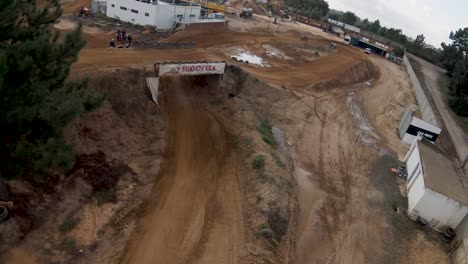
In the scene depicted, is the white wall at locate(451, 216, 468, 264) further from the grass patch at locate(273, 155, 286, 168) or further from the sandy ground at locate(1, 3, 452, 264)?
the grass patch at locate(273, 155, 286, 168)

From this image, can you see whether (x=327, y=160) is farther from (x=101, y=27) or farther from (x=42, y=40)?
(x=101, y=27)

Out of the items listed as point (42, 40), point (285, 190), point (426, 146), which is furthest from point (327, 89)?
point (42, 40)

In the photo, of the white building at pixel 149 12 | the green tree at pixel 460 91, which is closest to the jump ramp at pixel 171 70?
the white building at pixel 149 12

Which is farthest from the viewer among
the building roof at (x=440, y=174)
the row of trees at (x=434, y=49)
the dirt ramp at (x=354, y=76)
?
the row of trees at (x=434, y=49)

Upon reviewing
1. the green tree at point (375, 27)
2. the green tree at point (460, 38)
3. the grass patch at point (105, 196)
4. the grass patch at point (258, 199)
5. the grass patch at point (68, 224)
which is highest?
the green tree at point (460, 38)

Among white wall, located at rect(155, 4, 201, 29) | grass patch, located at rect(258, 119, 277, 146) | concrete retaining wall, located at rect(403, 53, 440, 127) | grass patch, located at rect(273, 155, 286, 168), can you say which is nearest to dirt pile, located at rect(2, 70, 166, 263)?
grass patch, located at rect(258, 119, 277, 146)

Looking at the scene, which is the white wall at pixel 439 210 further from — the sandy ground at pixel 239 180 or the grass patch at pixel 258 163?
the grass patch at pixel 258 163
